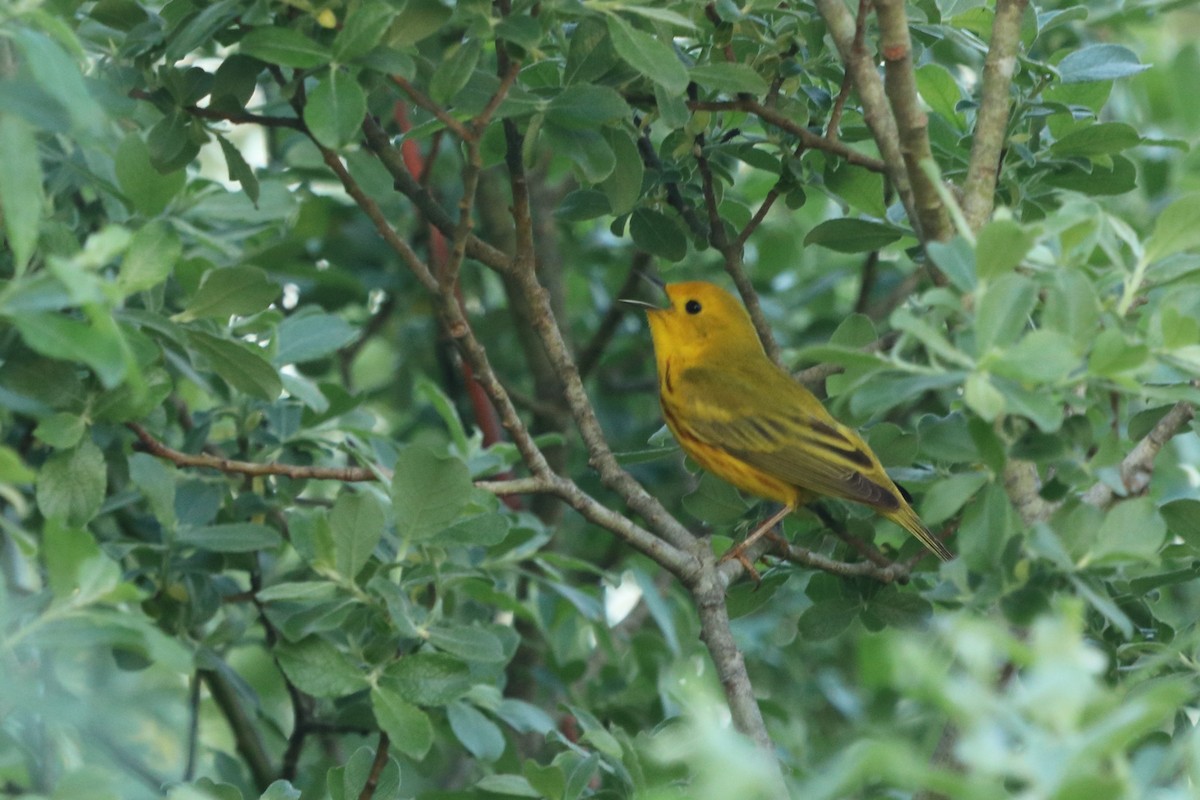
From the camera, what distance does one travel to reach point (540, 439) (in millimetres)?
3918

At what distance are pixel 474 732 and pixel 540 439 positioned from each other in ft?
3.49

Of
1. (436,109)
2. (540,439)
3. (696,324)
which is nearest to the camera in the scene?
(436,109)

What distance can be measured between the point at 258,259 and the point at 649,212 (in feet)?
5.44

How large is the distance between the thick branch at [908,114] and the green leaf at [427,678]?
3.91 ft

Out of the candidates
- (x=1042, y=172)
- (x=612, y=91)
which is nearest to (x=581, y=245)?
(x=1042, y=172)

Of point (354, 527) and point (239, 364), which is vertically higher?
point (239, 364)

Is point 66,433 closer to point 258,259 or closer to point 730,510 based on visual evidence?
point 730,510

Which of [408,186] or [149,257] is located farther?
[408,186]

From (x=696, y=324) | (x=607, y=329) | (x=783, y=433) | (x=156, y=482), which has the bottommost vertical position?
(x=607, y=329)

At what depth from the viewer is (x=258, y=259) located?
439 centimetres

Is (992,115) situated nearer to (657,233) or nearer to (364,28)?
(657,233)

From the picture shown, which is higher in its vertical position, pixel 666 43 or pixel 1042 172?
pixel 666 43

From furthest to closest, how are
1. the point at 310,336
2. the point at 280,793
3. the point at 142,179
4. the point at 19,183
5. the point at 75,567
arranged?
the point at 310,336 → the point at 142,179 → the point at 280,793 → the point at 75,567 → the point at 19,183

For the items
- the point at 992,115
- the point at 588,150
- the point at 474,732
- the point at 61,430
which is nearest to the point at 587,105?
the point at 588,150
